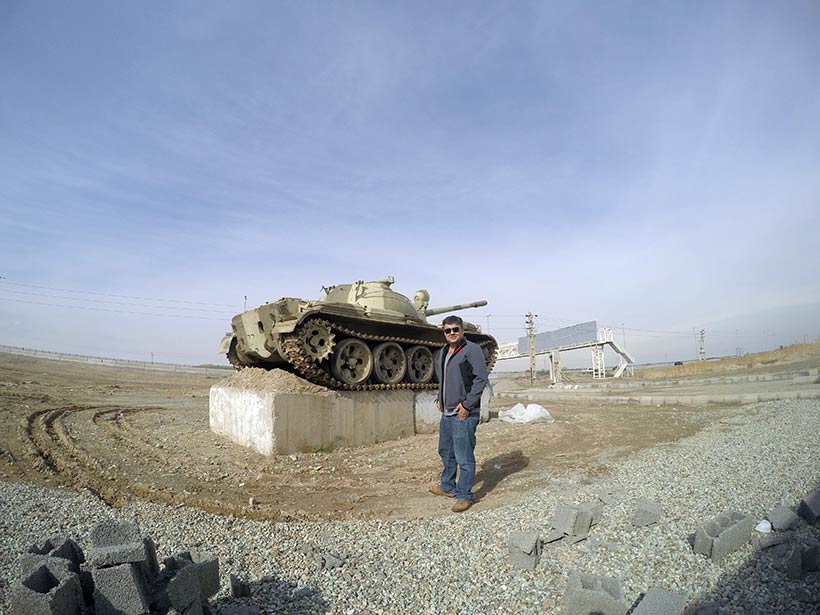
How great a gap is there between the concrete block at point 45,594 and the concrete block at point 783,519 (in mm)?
4290

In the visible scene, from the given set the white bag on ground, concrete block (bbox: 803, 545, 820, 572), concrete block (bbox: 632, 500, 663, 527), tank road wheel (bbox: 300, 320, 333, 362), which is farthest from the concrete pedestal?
concrete block (bbox: 803, 545, 820, 572)

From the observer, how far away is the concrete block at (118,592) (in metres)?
2.37

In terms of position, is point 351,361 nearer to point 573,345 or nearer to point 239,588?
point 239,588

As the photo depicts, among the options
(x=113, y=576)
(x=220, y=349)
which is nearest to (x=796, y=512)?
(x=113, y=576)

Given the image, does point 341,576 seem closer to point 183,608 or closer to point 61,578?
point 183,608

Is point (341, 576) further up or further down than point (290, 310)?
further down

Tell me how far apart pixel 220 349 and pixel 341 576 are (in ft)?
32.8

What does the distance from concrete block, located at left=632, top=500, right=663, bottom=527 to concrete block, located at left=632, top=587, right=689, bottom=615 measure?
4.64 feet

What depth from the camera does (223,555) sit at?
3846 mm

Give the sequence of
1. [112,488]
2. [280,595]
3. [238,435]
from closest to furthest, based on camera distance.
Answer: [280,595] → [112,488] → [238,435]

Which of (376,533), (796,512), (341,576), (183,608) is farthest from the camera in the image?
(376,533)

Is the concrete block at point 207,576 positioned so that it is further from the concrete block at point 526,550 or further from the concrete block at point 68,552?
the concrete block at point 526,550

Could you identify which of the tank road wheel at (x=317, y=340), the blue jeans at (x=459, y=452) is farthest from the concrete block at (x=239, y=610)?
the tank road wheel at (x=317, y=340)

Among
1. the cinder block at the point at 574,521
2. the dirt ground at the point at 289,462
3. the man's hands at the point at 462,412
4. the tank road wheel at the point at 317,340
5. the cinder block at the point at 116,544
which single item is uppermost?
the tank road wheel at the point at 317,340
